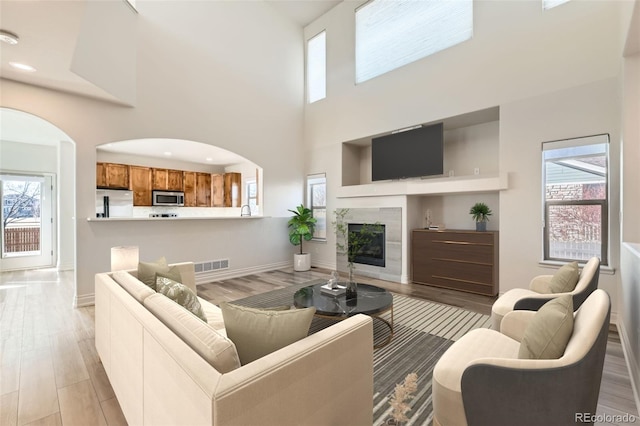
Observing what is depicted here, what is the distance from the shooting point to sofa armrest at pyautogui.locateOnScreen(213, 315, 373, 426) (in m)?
0.88

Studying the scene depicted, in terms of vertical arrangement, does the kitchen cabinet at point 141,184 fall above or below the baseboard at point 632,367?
above

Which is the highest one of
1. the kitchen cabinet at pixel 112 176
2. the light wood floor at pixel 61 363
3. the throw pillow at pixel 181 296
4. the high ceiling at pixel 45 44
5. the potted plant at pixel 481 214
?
the high ceiling at pixel 45 44

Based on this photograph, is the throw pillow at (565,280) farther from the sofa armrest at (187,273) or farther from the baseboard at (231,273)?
the baseboard at (231,273)

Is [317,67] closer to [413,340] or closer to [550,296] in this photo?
[413,340]

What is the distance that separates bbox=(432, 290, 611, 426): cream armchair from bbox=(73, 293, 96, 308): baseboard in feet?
15.2

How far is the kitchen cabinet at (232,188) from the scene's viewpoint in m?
7.79

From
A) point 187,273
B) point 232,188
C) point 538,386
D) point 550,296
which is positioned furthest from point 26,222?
point 550,296

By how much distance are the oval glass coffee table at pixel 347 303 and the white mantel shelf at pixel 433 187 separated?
2.28 m

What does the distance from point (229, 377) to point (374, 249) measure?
4.97m

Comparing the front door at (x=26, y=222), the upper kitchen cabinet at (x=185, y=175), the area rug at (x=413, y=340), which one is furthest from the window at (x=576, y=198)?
the front door at (x=26, y=222)

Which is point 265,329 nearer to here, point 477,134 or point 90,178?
point 90,178

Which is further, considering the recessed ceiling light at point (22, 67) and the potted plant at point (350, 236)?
the potted plant at point (350, 236)

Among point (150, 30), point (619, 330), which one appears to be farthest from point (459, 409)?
point (150, 30)

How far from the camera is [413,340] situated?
2.82 m
